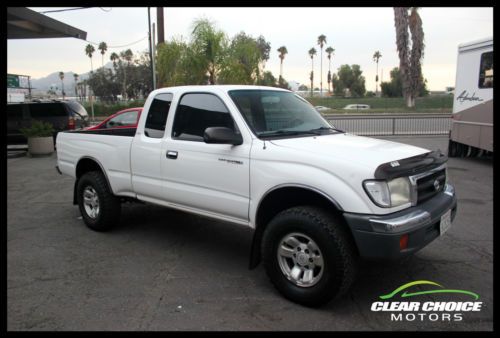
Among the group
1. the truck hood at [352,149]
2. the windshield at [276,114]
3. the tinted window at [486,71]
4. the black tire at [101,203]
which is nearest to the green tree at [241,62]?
the tinted window at [486,71]

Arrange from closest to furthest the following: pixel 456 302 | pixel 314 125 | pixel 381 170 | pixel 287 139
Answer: pixel 381 170
pixel 456 302
pixel 287 139
pixel 314 125

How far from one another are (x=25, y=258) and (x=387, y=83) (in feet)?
224

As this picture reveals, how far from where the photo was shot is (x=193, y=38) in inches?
647

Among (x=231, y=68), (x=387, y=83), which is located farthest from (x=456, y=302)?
(x=387, y=83)

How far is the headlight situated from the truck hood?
15cm

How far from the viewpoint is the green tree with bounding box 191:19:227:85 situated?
16188 mm

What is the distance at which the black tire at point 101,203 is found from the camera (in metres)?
5.67

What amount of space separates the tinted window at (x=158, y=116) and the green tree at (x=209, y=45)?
11462 millimetres

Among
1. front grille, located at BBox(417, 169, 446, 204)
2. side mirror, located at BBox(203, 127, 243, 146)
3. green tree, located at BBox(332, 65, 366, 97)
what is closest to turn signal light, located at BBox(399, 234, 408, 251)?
front grille, located at BBox(417, 169, 446, 204)

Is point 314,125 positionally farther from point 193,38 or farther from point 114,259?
point 193,38

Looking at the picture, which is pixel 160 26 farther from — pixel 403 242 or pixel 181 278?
pixel 403 242

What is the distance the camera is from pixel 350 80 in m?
78.9

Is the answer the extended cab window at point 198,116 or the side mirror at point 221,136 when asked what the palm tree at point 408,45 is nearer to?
the extended cab window at point 198,116

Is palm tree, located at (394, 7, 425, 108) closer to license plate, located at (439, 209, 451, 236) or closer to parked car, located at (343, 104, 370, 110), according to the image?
parked car, located at (343, 104, 370, 110)
